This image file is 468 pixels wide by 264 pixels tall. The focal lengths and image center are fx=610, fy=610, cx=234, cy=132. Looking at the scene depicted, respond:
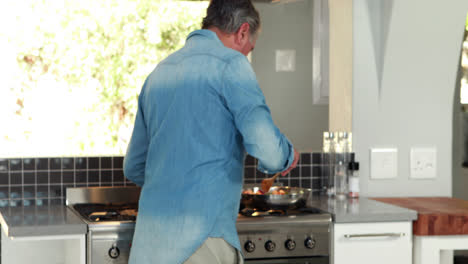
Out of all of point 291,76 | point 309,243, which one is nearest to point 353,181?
point 309,243

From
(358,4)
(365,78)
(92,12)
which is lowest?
(365,78)

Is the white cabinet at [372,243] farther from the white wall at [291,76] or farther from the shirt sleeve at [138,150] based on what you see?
the white wall at [291,76]

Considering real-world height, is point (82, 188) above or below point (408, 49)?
below

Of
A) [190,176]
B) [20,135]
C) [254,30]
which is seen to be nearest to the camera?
[190,176]

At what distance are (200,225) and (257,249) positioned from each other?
25.8 inches

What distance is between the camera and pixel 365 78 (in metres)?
3.14

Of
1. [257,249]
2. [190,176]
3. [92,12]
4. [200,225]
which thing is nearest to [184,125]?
[190,176]

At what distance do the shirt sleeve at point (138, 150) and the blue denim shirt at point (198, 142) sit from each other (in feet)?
0.56

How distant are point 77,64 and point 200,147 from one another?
648 centimetres

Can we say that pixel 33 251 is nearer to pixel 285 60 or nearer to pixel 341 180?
pixel 341 180

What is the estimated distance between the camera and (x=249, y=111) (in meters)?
1.82

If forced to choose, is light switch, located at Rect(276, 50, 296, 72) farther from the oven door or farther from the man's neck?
the man's neck

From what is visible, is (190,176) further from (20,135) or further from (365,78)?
(20,135)

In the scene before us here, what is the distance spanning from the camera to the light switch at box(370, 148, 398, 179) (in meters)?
3.14
